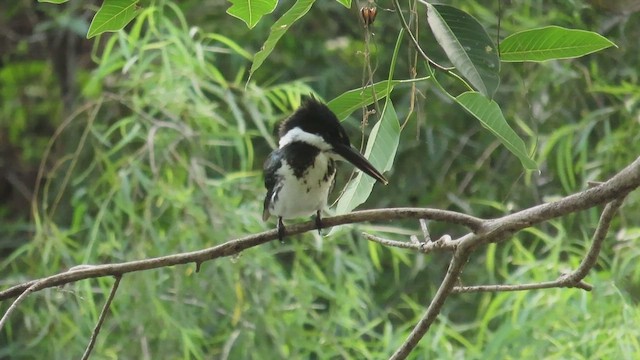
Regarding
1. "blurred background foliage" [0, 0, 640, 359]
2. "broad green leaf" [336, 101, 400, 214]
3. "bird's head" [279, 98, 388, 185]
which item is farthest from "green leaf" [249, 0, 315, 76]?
"blurred background foliage" [0, 0, 640, 359]

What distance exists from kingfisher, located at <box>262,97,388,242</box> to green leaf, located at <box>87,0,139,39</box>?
68 centimetres

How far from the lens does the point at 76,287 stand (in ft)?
7.40

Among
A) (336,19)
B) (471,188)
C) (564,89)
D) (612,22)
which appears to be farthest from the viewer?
(336,19)

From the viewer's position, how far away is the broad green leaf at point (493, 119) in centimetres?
104

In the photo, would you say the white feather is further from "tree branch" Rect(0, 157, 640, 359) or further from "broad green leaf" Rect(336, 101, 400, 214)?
"broad green leaf" Rect(336, 101, 400, 214)

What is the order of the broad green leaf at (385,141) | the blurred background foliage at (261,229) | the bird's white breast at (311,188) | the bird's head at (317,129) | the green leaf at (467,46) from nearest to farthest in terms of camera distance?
the green leaf at (467,46), the broad green leaf at (385,141), the bird's head at (317,129), the bird's white breast at (311,188), the blurred background foliage at (261,229)

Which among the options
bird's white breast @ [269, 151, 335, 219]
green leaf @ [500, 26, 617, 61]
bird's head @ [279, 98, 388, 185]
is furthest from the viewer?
bird's white breast @ [269, 151, 335, 219]

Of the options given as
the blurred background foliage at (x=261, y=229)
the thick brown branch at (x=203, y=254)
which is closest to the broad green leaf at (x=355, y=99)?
the thick brown branch at (x=203, y=254)

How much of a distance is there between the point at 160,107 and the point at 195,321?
1.53 ft

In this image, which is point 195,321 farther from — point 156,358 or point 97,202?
point 97,202

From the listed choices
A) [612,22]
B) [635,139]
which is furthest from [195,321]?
[612,22]

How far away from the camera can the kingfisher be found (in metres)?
1.71

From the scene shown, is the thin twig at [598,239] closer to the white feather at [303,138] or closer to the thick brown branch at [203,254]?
the thick brown branch at [203,254]

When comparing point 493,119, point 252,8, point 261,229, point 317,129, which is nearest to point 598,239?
point 493,119
